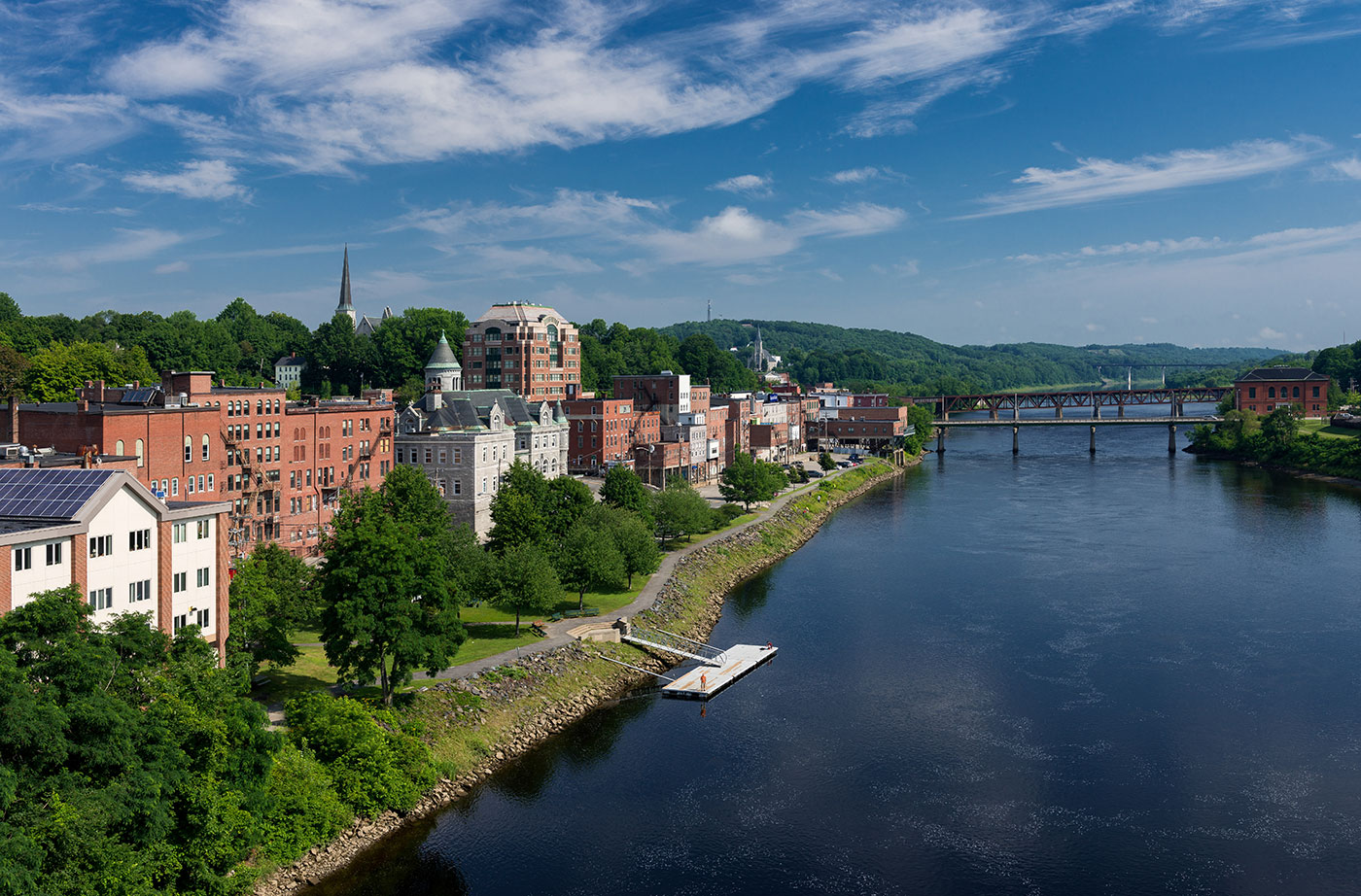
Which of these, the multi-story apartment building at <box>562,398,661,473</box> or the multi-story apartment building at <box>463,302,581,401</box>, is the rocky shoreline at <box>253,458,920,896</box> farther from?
the multi-story apartment building at <box>463,302,581,401</box>

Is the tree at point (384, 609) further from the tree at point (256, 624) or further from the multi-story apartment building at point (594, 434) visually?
the multi-story apartment building at point (594, 434)

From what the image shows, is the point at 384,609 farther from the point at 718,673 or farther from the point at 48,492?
the point at 718,673

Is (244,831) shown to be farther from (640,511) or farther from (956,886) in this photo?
(640,511)

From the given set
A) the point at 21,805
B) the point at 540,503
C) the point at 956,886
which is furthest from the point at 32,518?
the point at 540,503

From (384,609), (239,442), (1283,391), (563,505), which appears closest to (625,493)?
(563,505)

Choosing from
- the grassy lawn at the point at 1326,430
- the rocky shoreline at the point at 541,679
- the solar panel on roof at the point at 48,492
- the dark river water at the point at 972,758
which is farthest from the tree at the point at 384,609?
the grassy lawn at the point at 1326,430
